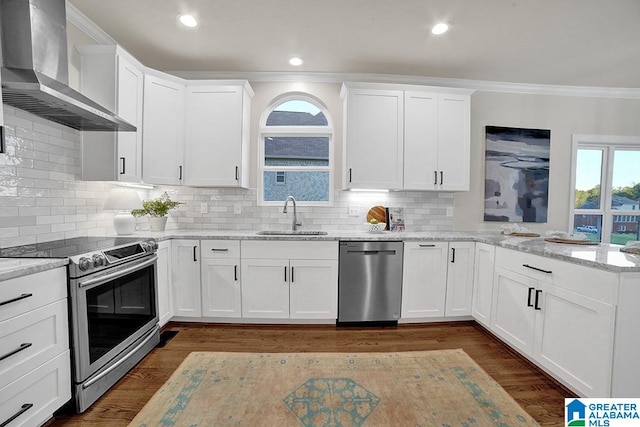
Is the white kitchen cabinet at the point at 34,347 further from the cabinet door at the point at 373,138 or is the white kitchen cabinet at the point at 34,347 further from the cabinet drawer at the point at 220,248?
the cabinet door at the point at 373,138

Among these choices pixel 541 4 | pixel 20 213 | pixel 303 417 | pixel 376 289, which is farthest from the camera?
pixel 376 289

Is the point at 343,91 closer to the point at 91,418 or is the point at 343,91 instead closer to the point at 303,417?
the point at 303,417

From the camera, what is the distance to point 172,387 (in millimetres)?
1896

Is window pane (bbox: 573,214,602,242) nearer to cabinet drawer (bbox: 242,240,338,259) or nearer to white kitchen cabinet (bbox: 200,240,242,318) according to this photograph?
cabinet drawer (bbox: 242,240,338,259)

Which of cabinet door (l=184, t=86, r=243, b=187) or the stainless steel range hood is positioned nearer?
the stainless steel range hood

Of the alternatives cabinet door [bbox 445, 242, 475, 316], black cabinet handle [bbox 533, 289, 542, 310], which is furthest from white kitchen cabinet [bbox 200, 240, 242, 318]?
black cabinet handle [bbox 533, 289, 542, 310]

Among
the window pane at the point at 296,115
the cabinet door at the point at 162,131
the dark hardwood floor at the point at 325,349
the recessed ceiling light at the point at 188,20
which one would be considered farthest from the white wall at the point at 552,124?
the cabinet door at the point at 162,131

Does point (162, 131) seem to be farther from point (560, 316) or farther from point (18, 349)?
point (560, 316)

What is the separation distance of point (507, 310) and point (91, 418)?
307 cm

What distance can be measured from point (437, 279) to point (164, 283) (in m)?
2.69

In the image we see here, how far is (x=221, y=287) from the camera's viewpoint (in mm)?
2830

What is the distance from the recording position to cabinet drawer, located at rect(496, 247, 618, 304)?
1620 mm

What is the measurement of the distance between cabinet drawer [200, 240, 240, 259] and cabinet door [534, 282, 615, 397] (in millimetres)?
2581

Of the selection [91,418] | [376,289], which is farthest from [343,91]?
[91,418]
